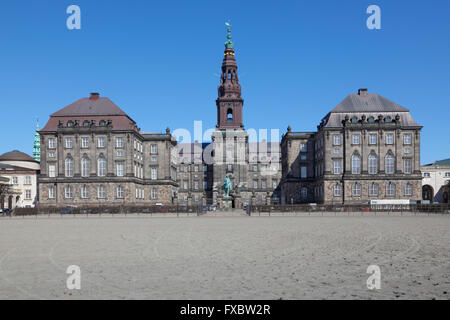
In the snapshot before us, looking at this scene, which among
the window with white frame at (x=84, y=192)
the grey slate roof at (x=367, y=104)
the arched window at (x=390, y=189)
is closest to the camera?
the arched window at (x=390, y=189)

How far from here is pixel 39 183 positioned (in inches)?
2938

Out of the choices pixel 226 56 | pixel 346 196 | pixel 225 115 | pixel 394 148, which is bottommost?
pixel 346 196

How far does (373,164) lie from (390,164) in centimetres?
273

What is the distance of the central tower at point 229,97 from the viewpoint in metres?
104

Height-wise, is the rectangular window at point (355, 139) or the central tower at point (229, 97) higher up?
the central tower at point (229, 97)

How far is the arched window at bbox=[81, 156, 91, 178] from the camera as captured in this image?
2936 inches

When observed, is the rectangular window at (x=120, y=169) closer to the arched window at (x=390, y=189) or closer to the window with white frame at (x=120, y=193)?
the window with white frame at (x=120, y=193)

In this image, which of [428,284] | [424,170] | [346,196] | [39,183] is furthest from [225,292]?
[424,170]

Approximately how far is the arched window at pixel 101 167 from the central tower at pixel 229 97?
37.2 metres

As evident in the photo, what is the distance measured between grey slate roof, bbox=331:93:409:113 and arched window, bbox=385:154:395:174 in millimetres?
7788

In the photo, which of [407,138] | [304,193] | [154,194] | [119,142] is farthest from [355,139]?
[119,142]

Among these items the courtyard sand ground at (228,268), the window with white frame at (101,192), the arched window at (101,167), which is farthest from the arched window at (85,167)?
the courtyard sand ground at (228,268)
